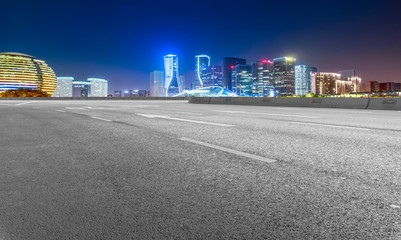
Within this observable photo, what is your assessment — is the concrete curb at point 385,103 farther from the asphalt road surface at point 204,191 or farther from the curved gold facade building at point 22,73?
the curved gold facade building at point 22,73

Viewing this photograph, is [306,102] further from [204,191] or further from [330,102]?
[204,191]

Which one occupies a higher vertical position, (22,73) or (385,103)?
(22,73)

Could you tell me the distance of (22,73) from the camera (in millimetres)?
156500

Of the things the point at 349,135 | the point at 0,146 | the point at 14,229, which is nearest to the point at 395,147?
the point at 349,135

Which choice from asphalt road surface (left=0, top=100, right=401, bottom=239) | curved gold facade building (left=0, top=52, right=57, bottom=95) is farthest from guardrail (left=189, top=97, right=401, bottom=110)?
curved gold facade building (left=0, top=52, right=57, bottom=95)

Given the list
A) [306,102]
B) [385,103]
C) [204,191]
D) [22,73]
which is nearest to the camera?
[204,191]

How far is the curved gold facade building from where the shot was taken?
15175 cm

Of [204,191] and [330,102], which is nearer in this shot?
[204,191]

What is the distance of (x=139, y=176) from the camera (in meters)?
3.43

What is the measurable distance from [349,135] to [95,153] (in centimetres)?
506

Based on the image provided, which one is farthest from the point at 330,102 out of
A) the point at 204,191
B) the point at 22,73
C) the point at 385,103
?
the point at 22,73

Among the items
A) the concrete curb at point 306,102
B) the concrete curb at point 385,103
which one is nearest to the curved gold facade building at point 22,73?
the concrete curb at point 306,102

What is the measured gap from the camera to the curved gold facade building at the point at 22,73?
15175 cm

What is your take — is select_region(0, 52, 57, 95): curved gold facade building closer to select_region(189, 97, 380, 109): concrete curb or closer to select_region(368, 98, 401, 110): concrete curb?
select_region(189, 97, 380, 109): concrete curb
